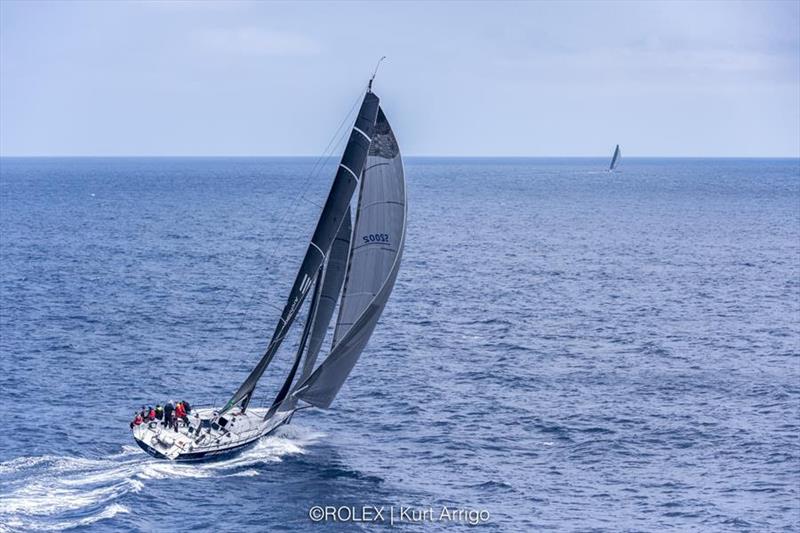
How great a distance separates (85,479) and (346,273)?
17.5m

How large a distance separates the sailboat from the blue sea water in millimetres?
A: 1540

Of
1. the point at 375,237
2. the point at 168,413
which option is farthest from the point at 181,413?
the point at 375,237

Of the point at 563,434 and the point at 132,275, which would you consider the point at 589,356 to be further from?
the point at 132,275

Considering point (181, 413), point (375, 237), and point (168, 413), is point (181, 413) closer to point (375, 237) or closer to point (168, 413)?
point (168, 413)

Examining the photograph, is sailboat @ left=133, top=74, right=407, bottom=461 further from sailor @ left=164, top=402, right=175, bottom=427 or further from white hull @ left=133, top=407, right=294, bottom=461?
sailor @ left=164, top=402, right=175, bottom=427

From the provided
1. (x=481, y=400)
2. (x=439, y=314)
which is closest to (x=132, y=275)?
(x=439, y=314)

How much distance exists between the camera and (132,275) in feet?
411

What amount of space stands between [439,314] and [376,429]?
130ft

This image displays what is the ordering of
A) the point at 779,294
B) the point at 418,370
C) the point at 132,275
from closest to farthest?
the point at 418,370
the point at 779,294
the point at 132,275

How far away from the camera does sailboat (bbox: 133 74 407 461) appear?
57031 millimetres

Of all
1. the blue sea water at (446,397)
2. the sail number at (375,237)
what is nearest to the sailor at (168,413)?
the blue sea water at (446,397)

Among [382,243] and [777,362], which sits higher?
[382,243]

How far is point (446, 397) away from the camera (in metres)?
73.0

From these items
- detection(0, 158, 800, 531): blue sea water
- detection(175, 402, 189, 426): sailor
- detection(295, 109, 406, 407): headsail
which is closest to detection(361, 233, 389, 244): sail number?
detection(295, 109, 406, 407): headsail
